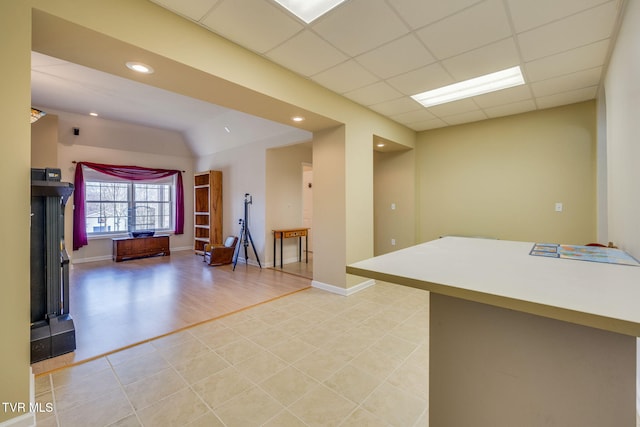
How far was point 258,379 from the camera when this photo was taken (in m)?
1.92

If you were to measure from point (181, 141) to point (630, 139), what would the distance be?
8179mm

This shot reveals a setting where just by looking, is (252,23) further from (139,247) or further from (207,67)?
(139,247)

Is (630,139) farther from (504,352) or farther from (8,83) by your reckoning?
(8,83)

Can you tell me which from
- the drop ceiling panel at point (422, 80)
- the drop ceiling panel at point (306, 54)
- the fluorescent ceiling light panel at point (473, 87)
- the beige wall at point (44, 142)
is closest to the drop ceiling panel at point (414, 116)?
the fluorescent ceiling light panel at point (473, 87)

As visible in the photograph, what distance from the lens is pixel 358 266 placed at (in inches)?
45.0

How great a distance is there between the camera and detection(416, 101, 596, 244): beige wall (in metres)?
3.61

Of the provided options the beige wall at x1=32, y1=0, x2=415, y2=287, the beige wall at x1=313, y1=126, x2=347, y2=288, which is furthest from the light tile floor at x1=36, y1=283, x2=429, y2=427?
the beige wall at x1=32, y1=0, x2=415, y2=287

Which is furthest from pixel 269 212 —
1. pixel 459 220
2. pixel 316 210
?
pixel 459 220

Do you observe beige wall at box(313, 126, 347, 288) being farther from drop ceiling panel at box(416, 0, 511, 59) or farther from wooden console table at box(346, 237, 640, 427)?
wooden console table at box(346, 237, 640, 427)

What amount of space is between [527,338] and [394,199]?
445 cm

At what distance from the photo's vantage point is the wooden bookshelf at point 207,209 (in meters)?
6.50

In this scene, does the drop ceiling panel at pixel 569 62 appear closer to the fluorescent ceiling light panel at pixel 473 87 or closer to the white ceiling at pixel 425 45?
the white ceiling at pixel 425 45

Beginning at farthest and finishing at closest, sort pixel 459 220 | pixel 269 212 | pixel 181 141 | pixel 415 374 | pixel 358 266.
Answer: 1. pixel 181 141
2. pixel 269 212
3. pixel 459 220
4. pixel 415 374
5. pixel 358 266

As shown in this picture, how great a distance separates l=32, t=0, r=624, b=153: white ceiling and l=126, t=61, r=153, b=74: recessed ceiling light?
0.46 m
